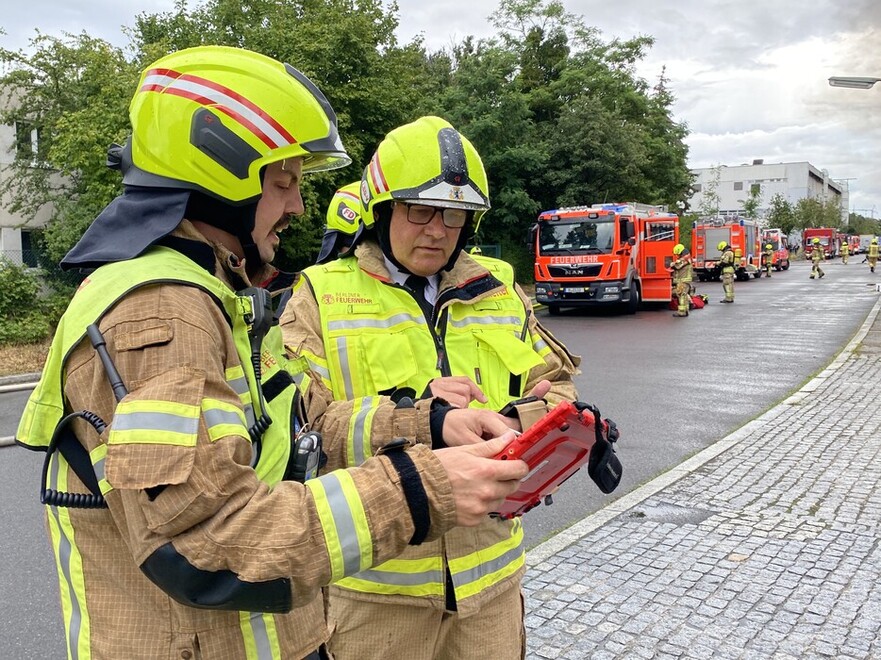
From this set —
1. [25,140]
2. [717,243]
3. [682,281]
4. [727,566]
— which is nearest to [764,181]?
[717,243]

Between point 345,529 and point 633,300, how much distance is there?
18557 mm

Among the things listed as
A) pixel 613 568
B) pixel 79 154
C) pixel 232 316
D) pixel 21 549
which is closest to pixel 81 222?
pixel 79 154

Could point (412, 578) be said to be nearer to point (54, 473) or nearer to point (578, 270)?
point (54, 473)

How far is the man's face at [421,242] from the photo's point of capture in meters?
2.23

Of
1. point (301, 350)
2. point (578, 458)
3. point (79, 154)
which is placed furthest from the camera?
point (79, 154)

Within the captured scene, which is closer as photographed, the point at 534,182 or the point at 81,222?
the point at 81,222

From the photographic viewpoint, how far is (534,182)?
26.0 m

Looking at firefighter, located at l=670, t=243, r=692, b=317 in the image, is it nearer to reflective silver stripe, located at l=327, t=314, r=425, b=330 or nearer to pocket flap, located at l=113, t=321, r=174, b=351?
reflective silver stripe, located at l=327, t=314, r=425, b=330

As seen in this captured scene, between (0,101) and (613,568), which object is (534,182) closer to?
(0,101)

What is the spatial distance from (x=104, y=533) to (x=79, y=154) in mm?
15608

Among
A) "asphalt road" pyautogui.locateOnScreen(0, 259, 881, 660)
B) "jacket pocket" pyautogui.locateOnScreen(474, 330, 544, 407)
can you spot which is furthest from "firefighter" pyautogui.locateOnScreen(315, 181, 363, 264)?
"asphalt road" pyautogui.locateOnScreen(0, 259, 881, 660)

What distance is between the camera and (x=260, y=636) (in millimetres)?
Answer: 1333

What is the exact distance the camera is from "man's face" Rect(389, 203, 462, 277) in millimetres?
2227

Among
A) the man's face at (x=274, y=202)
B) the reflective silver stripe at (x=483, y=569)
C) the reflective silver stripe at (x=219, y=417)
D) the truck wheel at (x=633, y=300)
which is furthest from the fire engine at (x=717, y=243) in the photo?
the reflective silver stripe at (x=219, y=417)
